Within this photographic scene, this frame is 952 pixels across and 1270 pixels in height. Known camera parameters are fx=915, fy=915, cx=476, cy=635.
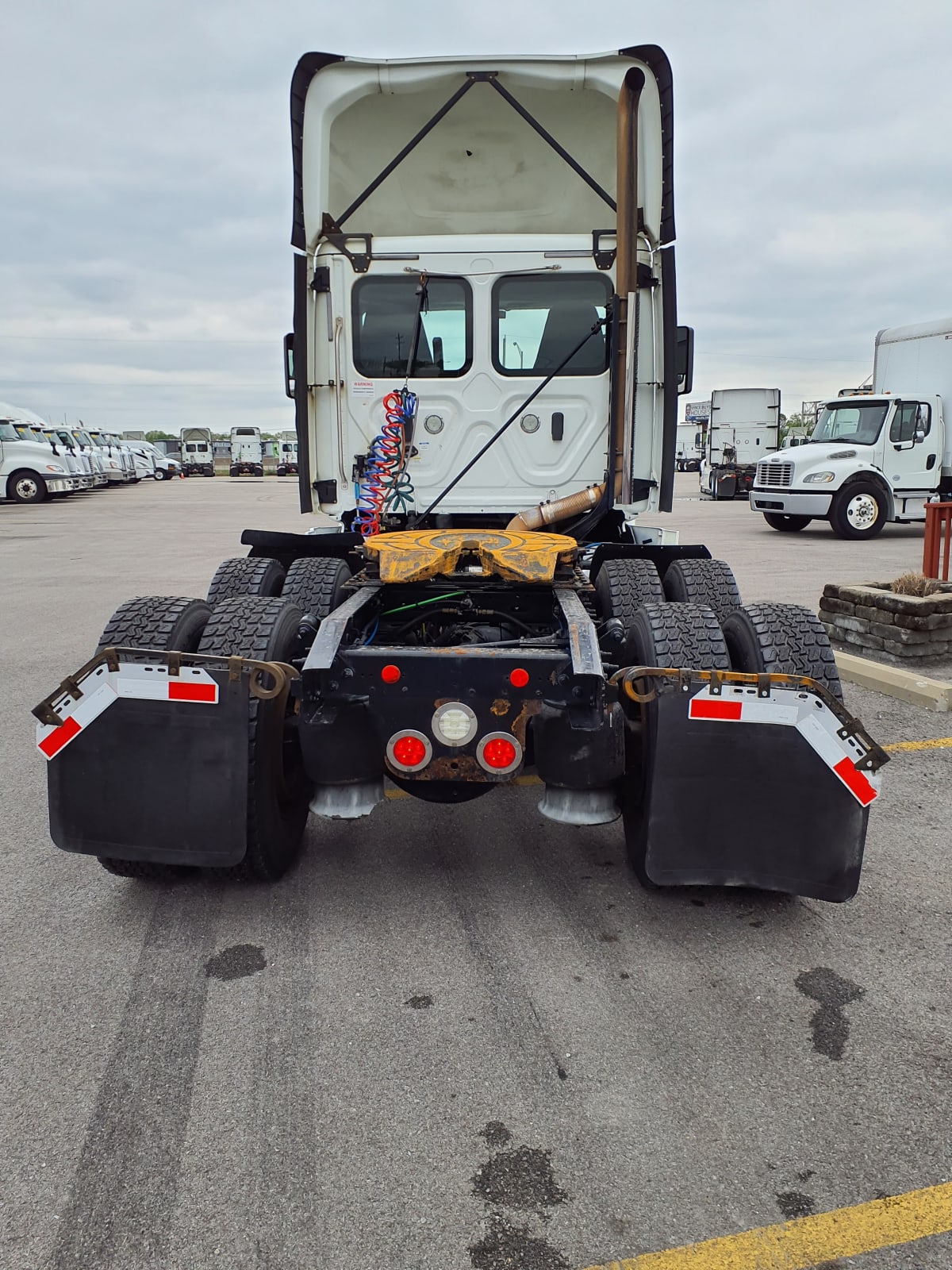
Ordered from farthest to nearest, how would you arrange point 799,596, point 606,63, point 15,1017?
point 799,596, point 606,63, point 15,1017

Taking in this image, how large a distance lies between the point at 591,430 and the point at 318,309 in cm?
173

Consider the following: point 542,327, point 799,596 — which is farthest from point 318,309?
point 799,596

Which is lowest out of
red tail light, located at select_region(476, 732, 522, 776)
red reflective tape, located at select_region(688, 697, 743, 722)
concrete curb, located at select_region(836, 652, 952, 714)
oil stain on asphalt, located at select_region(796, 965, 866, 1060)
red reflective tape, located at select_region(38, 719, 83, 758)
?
oil stain on asphalt, located at select_region(796, 965, 866, 1060)

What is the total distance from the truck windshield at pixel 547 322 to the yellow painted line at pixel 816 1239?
4.29m

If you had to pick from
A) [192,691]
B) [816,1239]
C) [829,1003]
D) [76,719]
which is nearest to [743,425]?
[829,1003]

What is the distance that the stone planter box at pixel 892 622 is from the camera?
6.75m

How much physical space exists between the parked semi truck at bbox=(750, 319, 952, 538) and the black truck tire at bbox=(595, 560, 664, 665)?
13.0 m

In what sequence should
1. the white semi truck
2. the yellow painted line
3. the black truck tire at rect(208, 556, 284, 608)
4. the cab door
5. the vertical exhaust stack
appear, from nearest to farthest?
1. the yellow painted line
2. the vertical exhaust stack
3. the black truck tire at rect(208, 556, 284, 608)
4. the cab door
5. the white semi truck

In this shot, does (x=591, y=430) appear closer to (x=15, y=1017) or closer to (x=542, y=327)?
(x=542, y=327)

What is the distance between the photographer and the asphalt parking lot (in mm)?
2064

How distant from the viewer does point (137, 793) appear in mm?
3209

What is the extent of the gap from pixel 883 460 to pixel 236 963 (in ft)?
52.8

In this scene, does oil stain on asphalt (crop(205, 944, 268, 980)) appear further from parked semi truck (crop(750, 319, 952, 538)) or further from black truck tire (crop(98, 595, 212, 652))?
parked semi truck (crop(750, 319, 952, 538))

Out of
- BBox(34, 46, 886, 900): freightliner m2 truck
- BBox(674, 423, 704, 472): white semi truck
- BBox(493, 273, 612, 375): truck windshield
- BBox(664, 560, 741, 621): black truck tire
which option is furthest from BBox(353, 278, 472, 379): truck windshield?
BBox(674, 423, 704, 472): white semi truck
